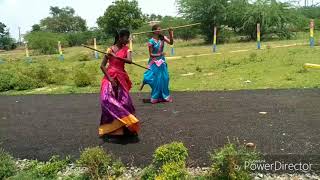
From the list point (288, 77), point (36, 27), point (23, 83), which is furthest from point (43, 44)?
point (36, 27)

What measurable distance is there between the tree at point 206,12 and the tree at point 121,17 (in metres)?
10.7

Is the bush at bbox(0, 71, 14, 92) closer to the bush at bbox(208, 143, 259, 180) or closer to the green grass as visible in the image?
the green grass

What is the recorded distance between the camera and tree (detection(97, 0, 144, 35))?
47719 mm

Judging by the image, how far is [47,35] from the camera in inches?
1598

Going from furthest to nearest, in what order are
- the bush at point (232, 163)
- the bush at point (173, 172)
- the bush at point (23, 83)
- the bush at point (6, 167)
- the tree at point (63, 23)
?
the tree at point (63, 23), the bush at point (23, 83), the bush at point (6, 167), the bush at point (173, 172), the bush at point (232, 163)

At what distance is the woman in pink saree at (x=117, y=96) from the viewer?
21.8ft

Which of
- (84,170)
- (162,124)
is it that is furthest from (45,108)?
(84,170)

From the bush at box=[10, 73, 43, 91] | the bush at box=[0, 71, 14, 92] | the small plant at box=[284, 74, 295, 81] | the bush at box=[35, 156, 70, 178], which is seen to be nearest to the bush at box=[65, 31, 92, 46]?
the bush at box=[0, 71, 14, 92]

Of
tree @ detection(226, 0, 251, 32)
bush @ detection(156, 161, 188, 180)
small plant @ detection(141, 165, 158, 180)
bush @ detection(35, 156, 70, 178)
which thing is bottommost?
bush @ detection(35, 156, 70, 178)

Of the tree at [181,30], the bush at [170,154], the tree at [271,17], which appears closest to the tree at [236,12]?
the tree at [271,17]

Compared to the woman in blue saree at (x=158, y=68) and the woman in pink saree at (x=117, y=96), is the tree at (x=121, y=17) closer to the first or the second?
the woman in blue saree at (x=158, y=68)

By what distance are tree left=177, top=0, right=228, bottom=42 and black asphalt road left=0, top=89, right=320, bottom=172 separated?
26895mm

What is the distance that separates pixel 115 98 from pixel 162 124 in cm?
121

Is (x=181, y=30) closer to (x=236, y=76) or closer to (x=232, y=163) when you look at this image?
(x=236, y=76)
